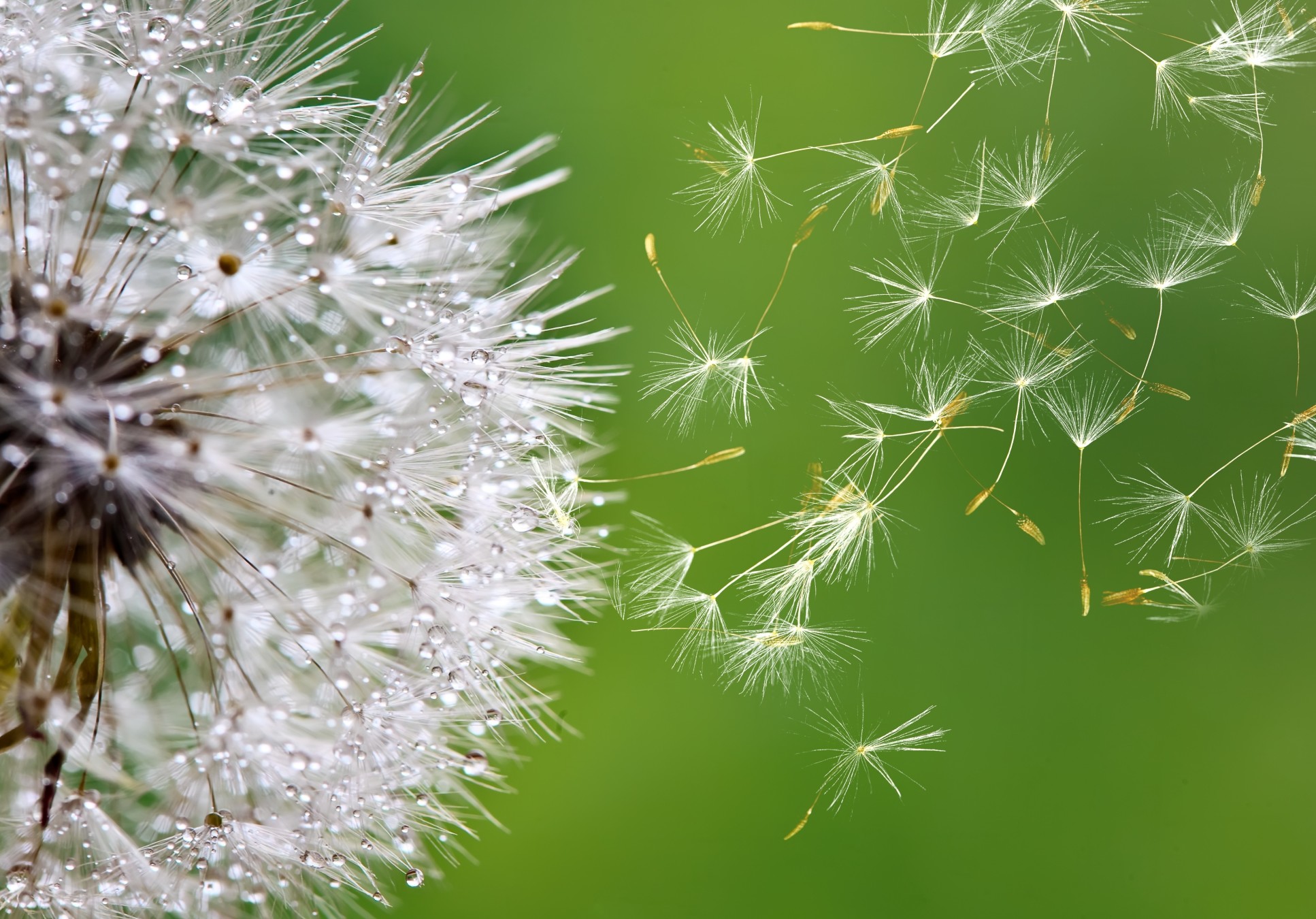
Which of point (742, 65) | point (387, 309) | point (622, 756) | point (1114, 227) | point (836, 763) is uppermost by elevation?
point (742, 65)

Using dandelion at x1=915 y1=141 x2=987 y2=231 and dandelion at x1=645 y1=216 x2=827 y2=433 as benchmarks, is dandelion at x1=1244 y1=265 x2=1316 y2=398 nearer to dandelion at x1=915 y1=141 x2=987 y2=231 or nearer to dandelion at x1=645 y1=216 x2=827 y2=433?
dandelion at x1=915 y1=141 x2=987 y2=231

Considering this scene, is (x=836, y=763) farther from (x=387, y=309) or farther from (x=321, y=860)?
(x=387, y=309)

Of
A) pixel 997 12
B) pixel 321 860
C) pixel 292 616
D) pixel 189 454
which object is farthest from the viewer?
pixel 997 12

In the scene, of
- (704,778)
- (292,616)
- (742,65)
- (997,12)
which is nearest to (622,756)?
(704,778)

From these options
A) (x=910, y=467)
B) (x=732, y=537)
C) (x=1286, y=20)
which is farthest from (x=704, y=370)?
(x=1286, y=20)

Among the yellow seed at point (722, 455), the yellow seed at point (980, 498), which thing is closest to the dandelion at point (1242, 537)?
the yellow seed at point (980, 498)

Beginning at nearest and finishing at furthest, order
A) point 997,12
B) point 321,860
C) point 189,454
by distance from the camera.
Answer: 1. point 189,454
2. point 321,860
3. point 997,12

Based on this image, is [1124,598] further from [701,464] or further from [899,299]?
[701,464]
